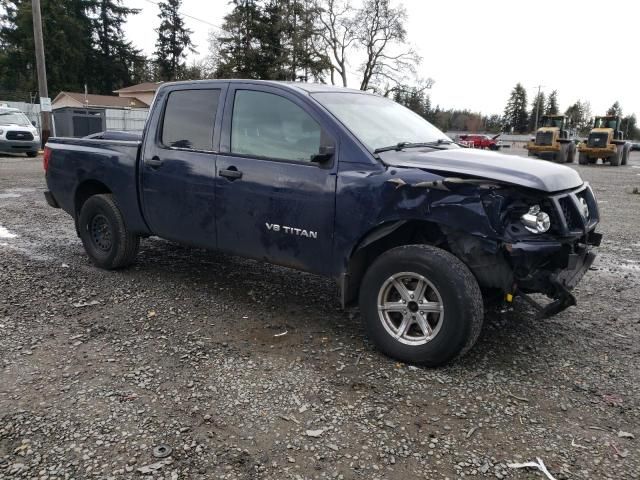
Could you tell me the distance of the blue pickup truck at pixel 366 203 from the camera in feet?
11.0

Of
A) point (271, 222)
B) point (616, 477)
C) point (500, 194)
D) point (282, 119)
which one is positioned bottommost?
point (616, 477)

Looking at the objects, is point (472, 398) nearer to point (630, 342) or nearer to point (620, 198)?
point (630, 342)

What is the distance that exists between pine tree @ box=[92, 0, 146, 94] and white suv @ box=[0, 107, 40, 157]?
147 feet

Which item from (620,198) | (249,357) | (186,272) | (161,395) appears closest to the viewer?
(161,395)

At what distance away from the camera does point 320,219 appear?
3.88 metres

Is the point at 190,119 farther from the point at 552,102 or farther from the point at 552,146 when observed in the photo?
the point at 552,102

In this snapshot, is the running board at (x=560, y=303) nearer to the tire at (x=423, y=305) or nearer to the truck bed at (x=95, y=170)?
the tire at (x=423, y=305)

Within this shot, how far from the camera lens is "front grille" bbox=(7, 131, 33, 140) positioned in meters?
18.1

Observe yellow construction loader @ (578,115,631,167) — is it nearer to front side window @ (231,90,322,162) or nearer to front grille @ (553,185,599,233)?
front grille @ (553,185,599,233)

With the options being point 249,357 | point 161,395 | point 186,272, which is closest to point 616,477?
point 249,357

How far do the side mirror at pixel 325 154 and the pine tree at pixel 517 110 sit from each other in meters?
104

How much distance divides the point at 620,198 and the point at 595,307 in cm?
927

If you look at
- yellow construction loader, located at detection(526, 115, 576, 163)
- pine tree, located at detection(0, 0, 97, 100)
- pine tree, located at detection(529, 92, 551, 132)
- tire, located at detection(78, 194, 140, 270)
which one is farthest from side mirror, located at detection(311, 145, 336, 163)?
pine tree, located at detection(529, 92, 551, 132)

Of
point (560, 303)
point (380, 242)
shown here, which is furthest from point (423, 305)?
point (560, 303)
